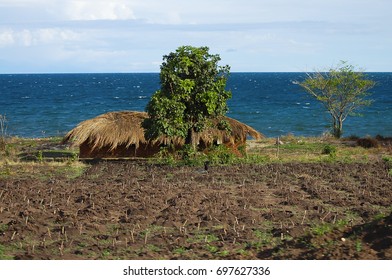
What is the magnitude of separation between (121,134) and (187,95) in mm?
3332

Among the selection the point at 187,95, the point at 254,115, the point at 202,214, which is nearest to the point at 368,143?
the point at 187,95

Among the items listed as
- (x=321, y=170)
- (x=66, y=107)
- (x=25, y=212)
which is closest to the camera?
(x=25, y=212)

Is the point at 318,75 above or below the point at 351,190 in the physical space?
above

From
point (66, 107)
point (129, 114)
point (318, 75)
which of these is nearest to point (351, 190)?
point (129, 114)

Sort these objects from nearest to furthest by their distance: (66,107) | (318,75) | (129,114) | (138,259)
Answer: (138,259) → (129,114) → (318,75) → (66,107)

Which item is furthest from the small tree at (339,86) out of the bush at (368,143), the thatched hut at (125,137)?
the thatched hut at (125,137)

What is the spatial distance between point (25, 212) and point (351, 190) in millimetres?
7699

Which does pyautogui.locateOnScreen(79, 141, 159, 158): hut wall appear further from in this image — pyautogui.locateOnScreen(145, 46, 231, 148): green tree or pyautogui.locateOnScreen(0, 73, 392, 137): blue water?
pyautogui.locateOnScreen(0, 73, 392, 137): blue water

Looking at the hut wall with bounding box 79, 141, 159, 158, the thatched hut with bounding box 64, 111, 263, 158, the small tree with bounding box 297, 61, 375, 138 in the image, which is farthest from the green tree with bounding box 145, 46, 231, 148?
the small tree with bounding box 297, 61, 375, 138

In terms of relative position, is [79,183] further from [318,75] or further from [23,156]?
[318,75]

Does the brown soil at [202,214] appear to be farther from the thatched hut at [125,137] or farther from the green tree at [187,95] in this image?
the thatched hut at [125,137]

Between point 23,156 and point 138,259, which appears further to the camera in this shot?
point 23,156

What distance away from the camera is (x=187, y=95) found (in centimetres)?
1936

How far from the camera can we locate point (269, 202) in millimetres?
13453
